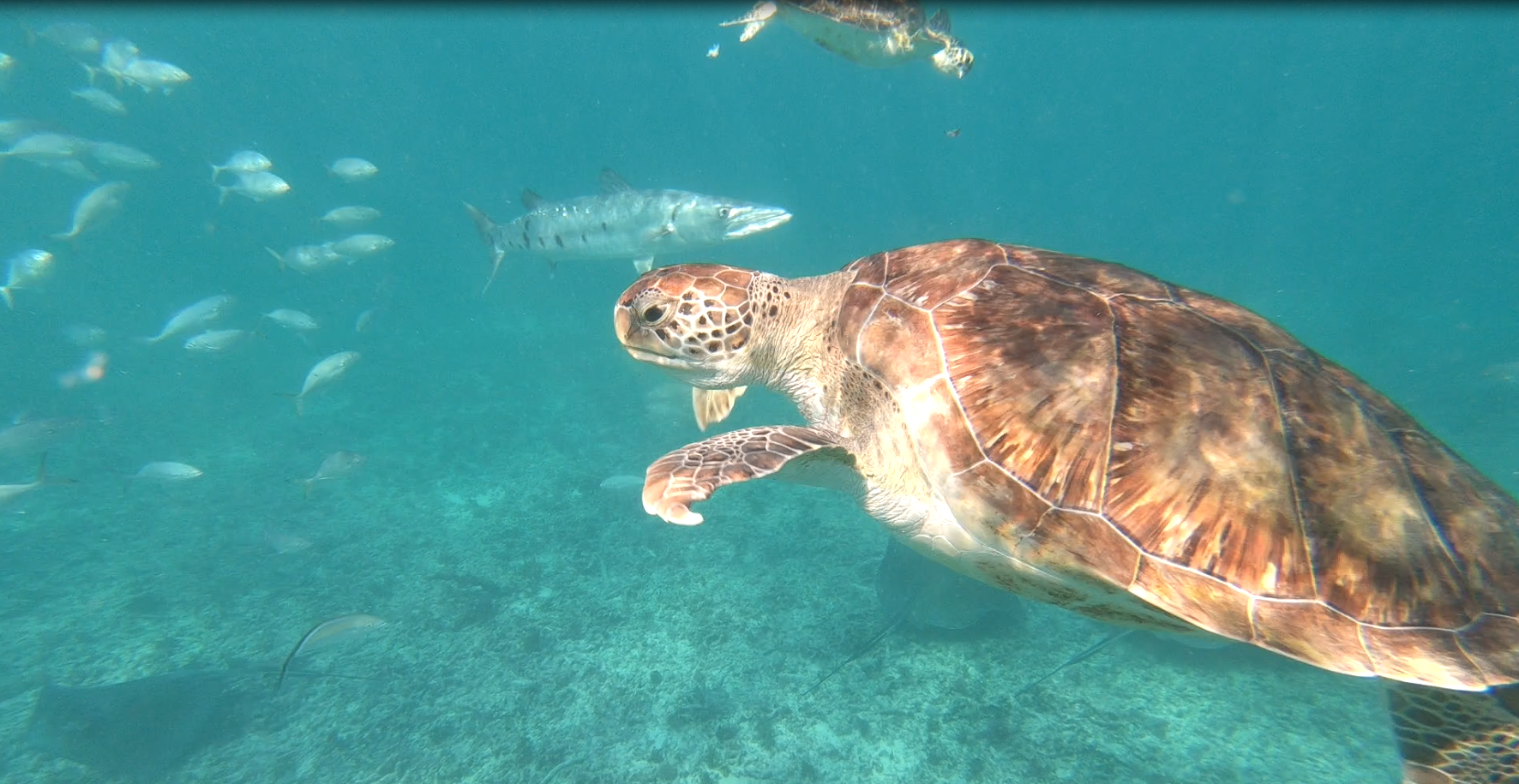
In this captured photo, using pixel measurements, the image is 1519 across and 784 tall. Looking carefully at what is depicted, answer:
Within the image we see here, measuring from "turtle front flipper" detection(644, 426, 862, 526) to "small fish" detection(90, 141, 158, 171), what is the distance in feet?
54.0

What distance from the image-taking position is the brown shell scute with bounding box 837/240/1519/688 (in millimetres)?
2100

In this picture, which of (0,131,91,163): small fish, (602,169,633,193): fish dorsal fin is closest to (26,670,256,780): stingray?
(602,169,633,193): fish dorsal fin

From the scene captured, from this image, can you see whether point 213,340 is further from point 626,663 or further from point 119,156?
point 626,663

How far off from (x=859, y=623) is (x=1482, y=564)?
5.01m

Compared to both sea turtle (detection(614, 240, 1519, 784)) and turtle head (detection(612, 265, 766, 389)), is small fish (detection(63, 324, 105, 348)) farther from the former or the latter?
Result: sea turtle (detection(614, 240, 1519, 784))

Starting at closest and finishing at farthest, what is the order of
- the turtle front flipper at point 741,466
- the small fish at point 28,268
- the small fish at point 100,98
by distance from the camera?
the turtle front flipper at point 741,466 → the small fish at point 28,268 → the small fish at point 100,98

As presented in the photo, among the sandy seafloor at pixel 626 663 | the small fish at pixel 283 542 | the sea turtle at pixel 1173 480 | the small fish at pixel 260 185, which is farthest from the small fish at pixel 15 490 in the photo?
the sea turtle at pixel 1173 480

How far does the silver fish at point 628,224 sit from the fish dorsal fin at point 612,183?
0.04 ft

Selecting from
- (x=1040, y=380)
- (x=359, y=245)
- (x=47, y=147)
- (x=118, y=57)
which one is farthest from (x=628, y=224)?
(x=118, y=57)

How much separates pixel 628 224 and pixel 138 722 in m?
8.44

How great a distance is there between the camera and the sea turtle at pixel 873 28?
187 inches

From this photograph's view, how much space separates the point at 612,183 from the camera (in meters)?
10.4

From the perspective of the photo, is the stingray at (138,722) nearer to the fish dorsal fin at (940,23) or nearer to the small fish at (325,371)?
the small fish at (325,371)

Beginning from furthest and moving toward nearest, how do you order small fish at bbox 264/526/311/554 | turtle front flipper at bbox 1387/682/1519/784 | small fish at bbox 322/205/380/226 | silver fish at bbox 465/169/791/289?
small fish at bbox 322/205/380/226, silver fish at bbox 465/169/791/289, small fish at bbox 264/526/311/554, turtle front flipper at bbox 1387/682/1519/784
